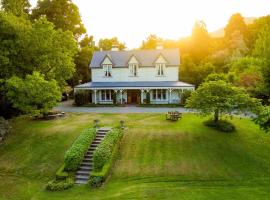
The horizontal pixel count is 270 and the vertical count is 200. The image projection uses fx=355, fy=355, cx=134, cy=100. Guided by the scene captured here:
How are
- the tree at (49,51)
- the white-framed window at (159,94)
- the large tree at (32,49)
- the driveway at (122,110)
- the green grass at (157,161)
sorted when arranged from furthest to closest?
the white-framed window at (159,94), the driveway at (122,110), the tree at (49,51), the large tree at (32,49), the green grass at (157,161)

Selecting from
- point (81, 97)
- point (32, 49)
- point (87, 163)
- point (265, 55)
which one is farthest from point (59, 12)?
point (87, 163)

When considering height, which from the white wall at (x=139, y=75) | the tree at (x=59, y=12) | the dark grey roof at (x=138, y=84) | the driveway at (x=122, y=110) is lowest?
the driveway at (x=122, y=110)

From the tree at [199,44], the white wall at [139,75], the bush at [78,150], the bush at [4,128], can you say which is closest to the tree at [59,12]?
the white wall at [139,75]

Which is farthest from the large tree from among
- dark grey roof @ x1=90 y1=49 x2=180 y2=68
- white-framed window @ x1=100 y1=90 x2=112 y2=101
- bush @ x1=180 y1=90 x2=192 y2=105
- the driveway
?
bush @ x1=180 y1=90 x2=192 y2=105

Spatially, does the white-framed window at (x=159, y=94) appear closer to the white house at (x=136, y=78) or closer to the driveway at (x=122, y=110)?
the white house at (x=136, y=78)

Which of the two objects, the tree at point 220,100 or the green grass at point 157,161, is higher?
the tree at point 220,100

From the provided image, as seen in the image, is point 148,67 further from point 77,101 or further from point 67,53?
point 67,53

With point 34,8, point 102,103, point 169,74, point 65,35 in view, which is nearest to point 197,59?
point 169,74
